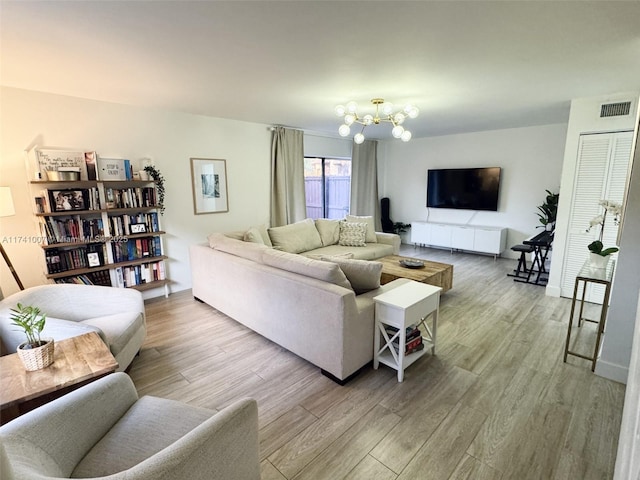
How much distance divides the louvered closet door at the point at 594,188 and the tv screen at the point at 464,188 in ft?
7.08

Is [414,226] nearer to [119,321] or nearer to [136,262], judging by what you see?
[136,262]

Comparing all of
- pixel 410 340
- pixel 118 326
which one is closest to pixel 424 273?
pixel 410 340

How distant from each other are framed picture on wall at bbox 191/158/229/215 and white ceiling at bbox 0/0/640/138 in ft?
3.00

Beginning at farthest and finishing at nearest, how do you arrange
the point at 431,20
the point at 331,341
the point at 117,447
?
1. the point at 331,341
2. the point at 431,20
3. the point at 117,447

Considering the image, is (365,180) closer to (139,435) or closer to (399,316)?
(399,316)

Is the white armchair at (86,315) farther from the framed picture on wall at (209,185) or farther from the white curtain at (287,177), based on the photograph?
the white curtain at (287,177)

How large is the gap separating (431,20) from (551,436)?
2484 mm

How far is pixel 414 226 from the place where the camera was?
674 cm

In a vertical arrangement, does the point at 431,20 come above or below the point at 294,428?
above

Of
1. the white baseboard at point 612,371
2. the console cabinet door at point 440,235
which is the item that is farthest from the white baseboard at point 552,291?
the console cabinet door at point 440,235

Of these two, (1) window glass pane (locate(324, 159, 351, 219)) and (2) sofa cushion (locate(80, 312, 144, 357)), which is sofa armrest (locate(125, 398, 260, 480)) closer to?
(2) sofa cushion (locate(80, 312, 144, 357))

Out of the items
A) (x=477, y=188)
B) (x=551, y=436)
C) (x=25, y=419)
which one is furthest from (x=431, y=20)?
(x=477, y=188)

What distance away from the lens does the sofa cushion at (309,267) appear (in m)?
2.28

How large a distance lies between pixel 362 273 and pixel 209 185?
2924mm
